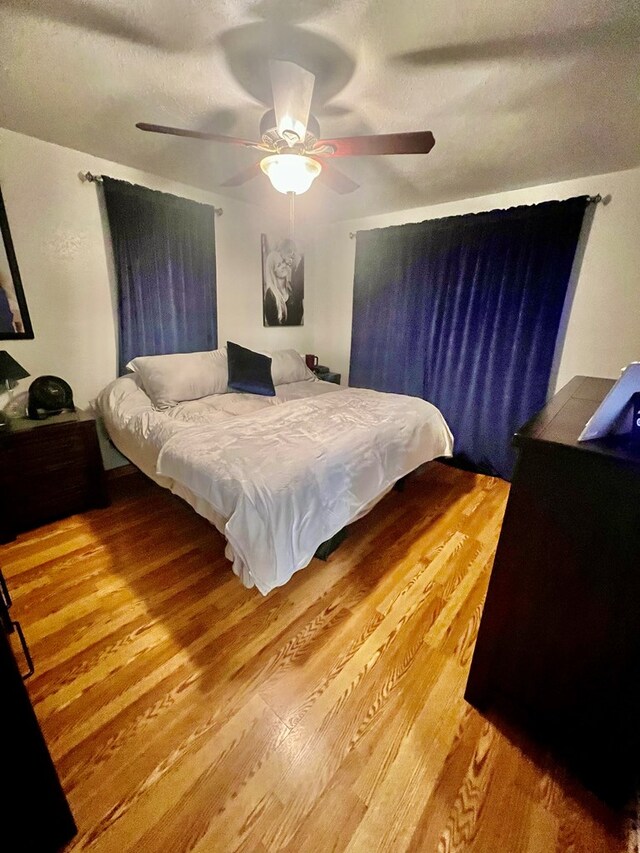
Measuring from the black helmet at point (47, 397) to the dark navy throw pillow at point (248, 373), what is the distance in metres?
1.12

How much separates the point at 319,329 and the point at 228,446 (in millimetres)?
2854

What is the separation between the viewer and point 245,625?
1.49 m

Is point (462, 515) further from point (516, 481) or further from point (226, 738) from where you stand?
point (226, 738)

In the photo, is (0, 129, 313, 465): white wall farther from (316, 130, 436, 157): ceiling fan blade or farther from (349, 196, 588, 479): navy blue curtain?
(349, 196, 588, 479): navy blue curtain

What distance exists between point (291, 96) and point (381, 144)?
421mm

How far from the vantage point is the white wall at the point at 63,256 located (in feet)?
6.81

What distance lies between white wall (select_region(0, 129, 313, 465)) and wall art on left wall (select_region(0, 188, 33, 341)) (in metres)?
0.04

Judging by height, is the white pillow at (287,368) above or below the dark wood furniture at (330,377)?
above

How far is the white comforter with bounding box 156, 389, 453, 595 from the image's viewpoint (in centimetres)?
136

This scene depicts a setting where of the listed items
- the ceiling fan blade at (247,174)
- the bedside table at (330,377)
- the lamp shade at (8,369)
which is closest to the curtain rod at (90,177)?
the ceiling fan blade at (247,174)

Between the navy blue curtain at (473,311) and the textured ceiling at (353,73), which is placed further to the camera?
the navy blue curtain at (473,311)

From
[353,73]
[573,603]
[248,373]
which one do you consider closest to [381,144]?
[353,73]

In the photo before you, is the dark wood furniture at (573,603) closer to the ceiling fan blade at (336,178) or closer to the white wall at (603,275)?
the ceiling fan blade at (336,178)

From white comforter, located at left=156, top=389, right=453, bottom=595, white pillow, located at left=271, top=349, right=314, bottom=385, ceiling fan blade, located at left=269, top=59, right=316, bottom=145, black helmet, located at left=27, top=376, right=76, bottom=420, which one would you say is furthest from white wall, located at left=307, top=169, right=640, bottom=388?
black helmet, located at left=27, top=376, right=76, bottom=420
